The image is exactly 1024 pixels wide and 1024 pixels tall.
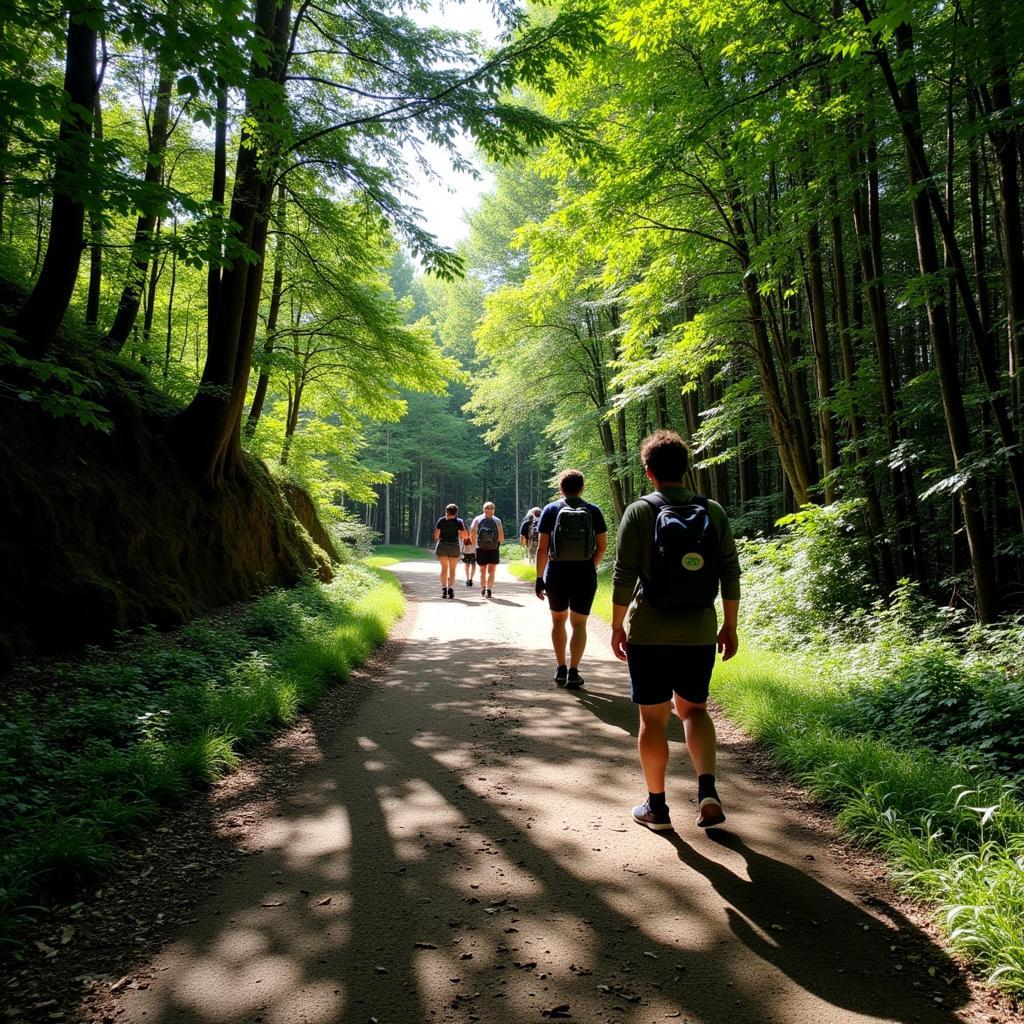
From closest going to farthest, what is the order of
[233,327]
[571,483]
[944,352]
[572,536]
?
[944,352] → [572,536] → [571,483] → [233,327]

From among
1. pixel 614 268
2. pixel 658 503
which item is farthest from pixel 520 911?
pixel 614 268

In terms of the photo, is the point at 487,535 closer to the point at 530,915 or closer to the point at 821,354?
the point at 821,354

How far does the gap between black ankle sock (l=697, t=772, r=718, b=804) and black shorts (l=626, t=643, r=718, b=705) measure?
43 centimetres

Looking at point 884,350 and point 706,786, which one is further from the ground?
point 884,350

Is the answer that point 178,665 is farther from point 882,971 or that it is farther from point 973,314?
point 973,314

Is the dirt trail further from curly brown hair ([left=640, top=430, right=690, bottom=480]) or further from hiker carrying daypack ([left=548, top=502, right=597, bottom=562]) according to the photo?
hiker carrying daypack ([left=548, top=502, right=597, bottom=562])

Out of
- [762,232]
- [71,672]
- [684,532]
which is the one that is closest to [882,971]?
[684,532]

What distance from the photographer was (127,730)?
4.38 meters

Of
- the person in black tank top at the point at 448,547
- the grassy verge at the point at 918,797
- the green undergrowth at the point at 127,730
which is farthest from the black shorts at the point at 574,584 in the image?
the person in black tank top at the point at 448,547

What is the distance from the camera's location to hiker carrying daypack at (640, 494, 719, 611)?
3342 mm

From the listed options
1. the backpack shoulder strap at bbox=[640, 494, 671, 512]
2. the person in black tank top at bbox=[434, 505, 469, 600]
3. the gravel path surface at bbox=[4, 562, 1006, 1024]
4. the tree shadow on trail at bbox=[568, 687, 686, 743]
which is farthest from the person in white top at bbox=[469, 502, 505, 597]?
the backpack shoulder strap at bbox=[640, 494, 671, 512]

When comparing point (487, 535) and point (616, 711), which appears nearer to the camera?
point (616, 711)

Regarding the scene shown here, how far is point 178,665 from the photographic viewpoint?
227 inches

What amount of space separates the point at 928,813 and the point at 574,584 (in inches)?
147
